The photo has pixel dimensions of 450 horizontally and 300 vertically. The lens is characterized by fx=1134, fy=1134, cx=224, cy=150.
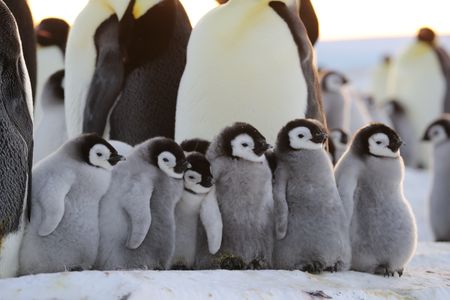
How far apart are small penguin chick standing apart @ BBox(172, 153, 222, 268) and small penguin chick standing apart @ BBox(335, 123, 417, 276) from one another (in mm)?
623

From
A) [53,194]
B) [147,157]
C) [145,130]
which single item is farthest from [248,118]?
[53,194]

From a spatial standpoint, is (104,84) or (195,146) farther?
(104,84)

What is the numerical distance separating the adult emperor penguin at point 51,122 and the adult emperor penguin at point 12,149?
282 cm

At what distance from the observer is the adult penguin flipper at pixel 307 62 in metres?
5.71

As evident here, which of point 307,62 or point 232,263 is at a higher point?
point 307,62

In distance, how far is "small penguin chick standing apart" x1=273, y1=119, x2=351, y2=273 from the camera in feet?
14.8

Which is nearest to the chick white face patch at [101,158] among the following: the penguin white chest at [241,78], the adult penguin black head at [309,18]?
the penguin white chest at [241,78]

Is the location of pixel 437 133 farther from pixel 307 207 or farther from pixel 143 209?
pixel 143 209

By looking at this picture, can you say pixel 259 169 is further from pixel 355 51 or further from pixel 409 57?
pixel 355 51

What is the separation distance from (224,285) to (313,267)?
68cm

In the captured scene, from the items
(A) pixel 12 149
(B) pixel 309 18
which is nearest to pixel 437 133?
(B) pixel 309 18

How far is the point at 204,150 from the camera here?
16.7 ft

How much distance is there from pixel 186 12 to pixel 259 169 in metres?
2.26

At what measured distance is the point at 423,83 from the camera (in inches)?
568
